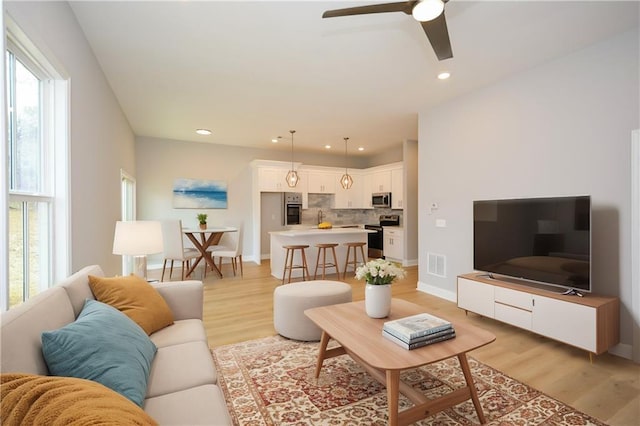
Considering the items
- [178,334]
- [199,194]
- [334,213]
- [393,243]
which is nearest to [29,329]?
[178,334]

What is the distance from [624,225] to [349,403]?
8.80ft

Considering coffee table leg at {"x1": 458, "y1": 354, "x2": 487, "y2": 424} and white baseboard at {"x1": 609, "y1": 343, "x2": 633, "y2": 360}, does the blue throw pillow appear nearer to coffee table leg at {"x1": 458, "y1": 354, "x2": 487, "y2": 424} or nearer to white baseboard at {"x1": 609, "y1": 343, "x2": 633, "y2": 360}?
coffee table leg at {"x1": 458, "y1": 354, "x2": 487, "y2": 424}

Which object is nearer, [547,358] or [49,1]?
[49,1]

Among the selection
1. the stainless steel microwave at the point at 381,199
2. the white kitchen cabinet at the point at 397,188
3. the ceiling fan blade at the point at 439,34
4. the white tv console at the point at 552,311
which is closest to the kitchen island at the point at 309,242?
the white kitchen cabinet at the point at 397,188

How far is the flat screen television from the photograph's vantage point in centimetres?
255

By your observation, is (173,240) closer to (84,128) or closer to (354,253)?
(84,128)

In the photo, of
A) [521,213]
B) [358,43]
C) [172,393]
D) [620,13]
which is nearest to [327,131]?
[358,43]

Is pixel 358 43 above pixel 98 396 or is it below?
above

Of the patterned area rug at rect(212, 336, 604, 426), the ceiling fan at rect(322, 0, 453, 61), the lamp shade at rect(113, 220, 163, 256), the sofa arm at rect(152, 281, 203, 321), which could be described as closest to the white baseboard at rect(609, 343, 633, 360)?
the patterned area rug at rect(212, 336, 604, 426)

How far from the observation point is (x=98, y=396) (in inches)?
30.6

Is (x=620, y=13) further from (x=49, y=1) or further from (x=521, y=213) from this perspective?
(x=49, y=1)

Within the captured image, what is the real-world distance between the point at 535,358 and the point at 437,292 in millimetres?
1741

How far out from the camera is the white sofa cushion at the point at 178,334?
1.78 meters

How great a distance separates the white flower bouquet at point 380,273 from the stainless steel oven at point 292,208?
5.24 m
